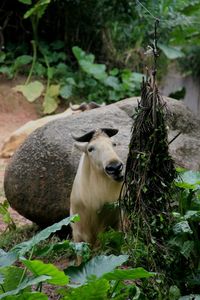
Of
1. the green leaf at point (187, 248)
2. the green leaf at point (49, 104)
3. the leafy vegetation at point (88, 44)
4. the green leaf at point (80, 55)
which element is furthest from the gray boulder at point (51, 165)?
the green leaf at point (80, 55)

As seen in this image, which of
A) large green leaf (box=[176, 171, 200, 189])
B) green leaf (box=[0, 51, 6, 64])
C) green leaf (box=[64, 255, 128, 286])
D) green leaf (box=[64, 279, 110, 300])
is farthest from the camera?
green leaf (box=[0, 51, 6, 64])

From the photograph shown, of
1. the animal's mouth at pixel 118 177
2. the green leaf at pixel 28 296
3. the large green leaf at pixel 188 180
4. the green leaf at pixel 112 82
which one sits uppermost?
the large green leaf at pixel 188 180

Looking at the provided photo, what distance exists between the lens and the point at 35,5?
39.0ft

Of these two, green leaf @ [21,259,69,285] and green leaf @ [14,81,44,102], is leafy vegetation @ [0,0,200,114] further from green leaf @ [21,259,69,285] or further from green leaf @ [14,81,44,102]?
green leaf @ [21,259,69,285]

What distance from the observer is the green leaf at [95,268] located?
363cm

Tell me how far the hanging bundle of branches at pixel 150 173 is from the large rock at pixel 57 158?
156cm

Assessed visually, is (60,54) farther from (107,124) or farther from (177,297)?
(177,297)

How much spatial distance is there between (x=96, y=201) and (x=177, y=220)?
914 millimetres

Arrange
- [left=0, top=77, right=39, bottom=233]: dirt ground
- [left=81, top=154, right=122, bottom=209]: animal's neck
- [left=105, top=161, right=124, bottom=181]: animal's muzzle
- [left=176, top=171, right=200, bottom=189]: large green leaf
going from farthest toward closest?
[left=0, top=77, right=39, bottom=233]: dirt ground, [left=81, top=154, right=122, bottom=209]: animal's neck, [left=105, top=161, right=124, bottom=181]: animal's muzzle, [left=176, top=171, right=200, bottom=189]: large green leaf

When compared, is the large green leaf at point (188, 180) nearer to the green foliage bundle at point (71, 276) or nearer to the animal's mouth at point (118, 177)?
the animal's mouth at point (118, 177)

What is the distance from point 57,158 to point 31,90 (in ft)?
20.2

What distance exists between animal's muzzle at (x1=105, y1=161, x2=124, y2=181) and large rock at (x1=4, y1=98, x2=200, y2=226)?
3.42 feet

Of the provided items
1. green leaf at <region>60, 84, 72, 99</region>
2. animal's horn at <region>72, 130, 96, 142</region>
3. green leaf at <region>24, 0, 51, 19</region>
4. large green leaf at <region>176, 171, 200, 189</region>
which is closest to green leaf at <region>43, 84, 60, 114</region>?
green leaf at <region>60, 84, 72, 99</region>

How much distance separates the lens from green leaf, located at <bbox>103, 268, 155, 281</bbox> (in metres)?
3.47
